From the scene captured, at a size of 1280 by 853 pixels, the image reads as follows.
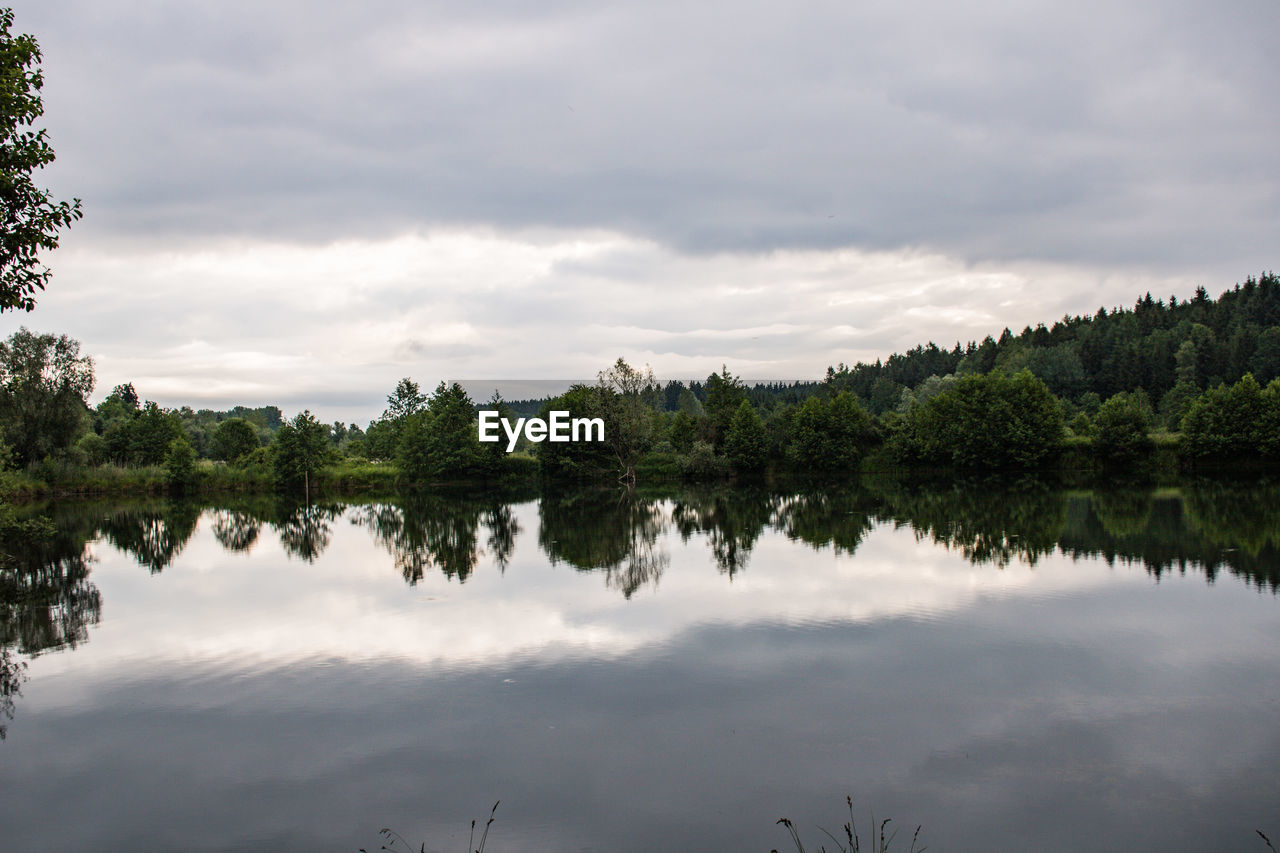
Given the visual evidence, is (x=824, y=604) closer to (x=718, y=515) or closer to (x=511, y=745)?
(x=511, y=745)

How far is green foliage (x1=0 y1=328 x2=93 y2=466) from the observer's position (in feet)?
162

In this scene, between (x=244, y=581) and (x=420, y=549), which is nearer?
(x=244, y=581)

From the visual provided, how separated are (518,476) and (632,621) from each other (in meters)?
49.6

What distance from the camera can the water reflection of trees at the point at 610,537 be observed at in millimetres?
17938

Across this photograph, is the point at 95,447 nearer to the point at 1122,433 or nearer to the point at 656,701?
the point at 656,701

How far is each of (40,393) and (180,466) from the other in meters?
9.09

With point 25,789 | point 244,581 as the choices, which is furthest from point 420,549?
point 25,789

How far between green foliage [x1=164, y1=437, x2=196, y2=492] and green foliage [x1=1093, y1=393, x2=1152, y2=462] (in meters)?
62.1

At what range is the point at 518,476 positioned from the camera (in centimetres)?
6150

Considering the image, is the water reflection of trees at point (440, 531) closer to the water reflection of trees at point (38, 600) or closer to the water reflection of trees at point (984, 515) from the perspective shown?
the water reflection of trees at point (38, 600)

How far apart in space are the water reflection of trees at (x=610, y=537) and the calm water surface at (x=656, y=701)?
32 cm

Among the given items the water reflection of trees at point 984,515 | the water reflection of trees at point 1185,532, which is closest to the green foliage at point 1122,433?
the water reflection of trees at point 984,515

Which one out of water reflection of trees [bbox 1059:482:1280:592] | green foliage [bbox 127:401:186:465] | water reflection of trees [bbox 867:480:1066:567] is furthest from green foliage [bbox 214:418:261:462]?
water reflection of trees [bbox 1059:482:1280:592]

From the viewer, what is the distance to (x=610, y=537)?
24.9m
